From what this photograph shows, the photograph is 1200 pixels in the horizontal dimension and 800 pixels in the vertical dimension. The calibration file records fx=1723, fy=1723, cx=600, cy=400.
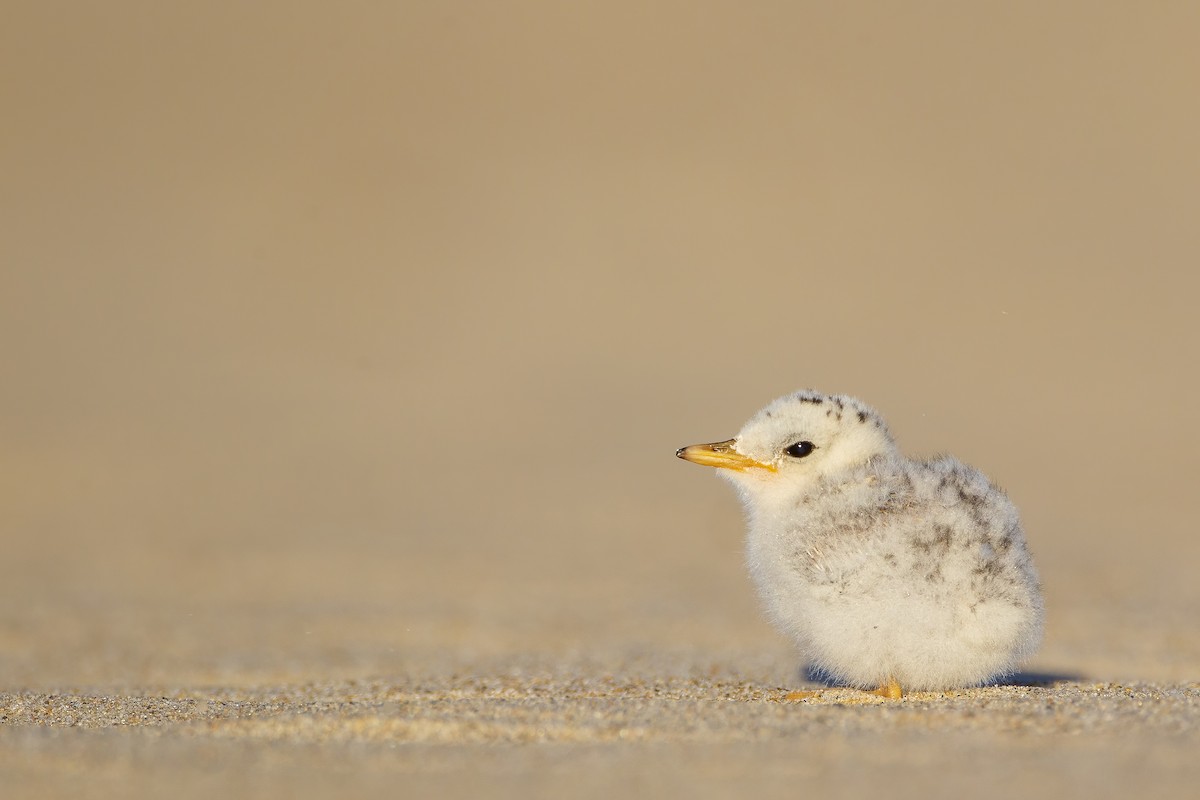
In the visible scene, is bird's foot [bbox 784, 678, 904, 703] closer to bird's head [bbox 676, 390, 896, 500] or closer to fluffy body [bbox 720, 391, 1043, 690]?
fluffy body [bbox 720, 391, 1043, 690]

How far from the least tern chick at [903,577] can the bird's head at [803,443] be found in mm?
61

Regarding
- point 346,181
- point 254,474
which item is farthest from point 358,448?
point 346,181

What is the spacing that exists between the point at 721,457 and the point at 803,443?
1.03 ft

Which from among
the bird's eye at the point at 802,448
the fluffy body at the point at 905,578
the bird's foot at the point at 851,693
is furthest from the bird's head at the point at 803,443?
the bird's foot at the point at 851,693

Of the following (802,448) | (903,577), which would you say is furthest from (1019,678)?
(903,577)

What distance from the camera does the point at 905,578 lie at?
5113 millimetres

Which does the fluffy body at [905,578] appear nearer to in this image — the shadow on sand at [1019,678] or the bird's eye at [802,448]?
the bird's eye at [802,448]

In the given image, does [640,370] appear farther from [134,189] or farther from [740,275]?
[134,189]

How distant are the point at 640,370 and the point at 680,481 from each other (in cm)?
248

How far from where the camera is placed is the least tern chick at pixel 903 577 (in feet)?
16.8

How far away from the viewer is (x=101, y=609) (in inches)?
361

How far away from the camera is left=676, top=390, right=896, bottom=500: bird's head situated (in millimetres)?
5723

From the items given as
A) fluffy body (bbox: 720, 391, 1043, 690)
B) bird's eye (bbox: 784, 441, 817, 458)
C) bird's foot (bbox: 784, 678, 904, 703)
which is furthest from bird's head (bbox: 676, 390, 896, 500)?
bird's foot (bbox: 784, 678, 904, 703)

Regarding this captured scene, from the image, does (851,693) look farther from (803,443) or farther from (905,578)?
(803,443)
